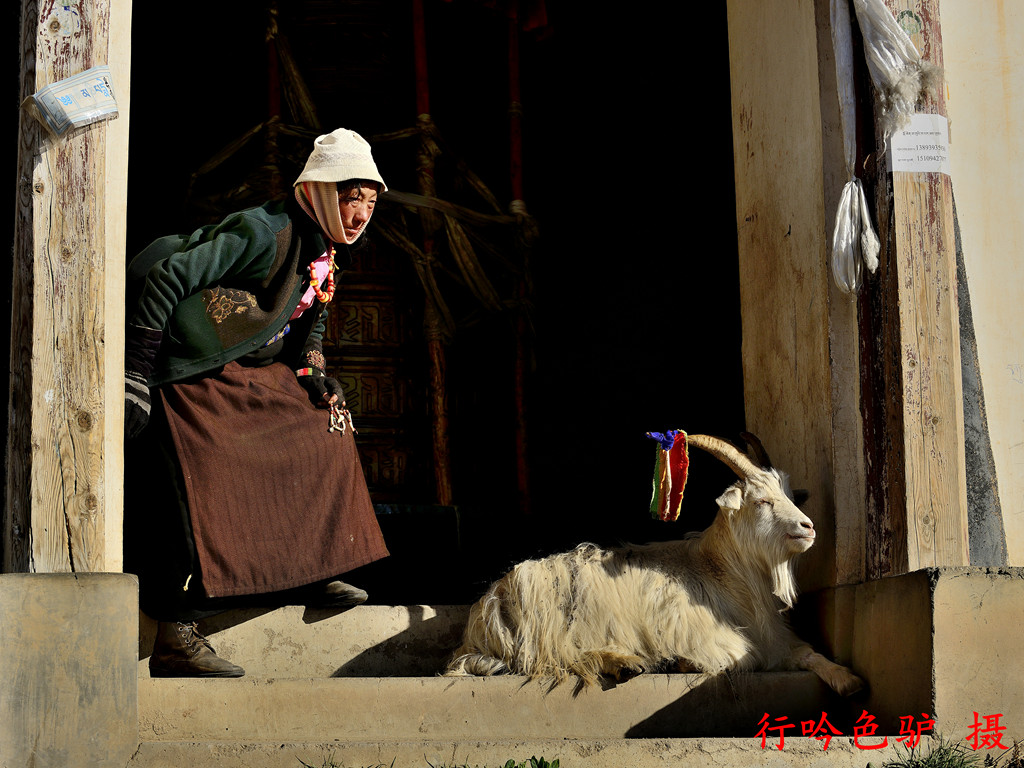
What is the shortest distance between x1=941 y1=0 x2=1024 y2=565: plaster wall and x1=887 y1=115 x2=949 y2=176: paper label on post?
55cm

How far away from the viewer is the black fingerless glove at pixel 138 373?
4.16m

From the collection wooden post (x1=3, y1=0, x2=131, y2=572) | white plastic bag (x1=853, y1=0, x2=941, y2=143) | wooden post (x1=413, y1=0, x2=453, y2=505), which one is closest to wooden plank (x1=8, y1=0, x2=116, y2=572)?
wooden post (x1=3, y1=0, x2=131, y2=572)

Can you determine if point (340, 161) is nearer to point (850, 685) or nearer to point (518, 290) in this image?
point (850, 685)

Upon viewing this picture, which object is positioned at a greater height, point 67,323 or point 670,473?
point 67,323

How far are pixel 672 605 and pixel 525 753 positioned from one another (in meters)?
1.09

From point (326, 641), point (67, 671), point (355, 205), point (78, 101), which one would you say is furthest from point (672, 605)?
point (78, 101)

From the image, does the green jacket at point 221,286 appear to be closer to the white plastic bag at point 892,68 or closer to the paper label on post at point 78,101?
the paper label on post at point 78,101

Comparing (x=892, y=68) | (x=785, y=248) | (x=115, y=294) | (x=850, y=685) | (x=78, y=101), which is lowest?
(x=850, y=685)

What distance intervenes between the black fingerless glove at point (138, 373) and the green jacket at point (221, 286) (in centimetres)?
5

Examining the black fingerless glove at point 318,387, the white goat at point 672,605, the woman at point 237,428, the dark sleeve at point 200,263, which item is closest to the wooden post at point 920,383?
the white goat at point 672,605

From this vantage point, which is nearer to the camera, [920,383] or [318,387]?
[920,383]

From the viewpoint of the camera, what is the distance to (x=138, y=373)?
4.20 m

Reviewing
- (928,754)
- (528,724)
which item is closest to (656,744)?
(528,724)

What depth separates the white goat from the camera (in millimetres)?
4441
